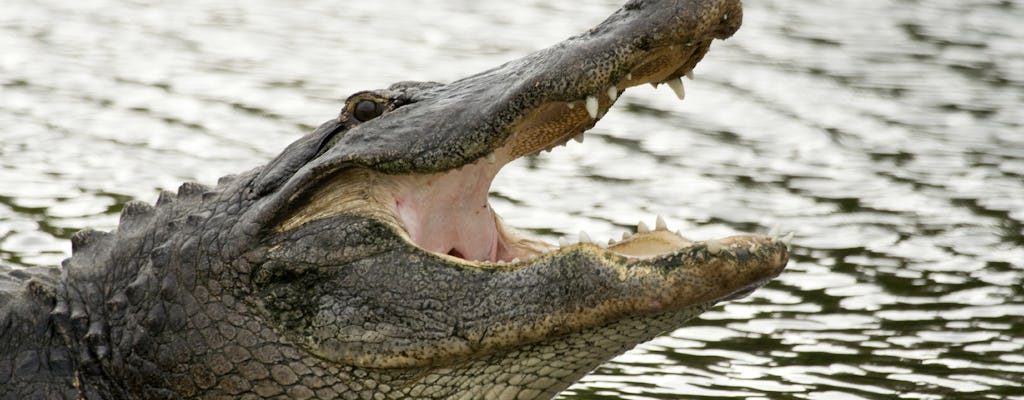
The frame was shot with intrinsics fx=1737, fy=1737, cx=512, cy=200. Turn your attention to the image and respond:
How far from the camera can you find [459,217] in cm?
478

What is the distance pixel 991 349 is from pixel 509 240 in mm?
2308

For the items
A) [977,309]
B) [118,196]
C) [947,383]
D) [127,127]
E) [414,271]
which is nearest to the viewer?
[414,271]

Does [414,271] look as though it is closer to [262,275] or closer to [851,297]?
[262,275]

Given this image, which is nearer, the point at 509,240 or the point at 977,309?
the point at 509,240

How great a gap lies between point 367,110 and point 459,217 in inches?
18.9

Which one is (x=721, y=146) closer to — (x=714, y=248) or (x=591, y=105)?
(x=591, y=105)

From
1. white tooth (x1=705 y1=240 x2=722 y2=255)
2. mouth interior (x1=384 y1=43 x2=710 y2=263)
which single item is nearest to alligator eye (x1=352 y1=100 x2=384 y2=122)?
mouth interior (x1=384 y1=43 x2=710 y2=263)

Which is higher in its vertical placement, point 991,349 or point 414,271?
point 414,271

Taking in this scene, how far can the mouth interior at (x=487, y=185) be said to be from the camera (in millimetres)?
Answer: 4258

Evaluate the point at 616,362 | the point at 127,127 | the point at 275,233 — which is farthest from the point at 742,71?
the point at 275,233

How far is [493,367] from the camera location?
423cm

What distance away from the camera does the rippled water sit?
632 cm

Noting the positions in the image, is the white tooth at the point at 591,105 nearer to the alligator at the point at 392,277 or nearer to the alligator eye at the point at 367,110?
the alligator at the point at 392,277

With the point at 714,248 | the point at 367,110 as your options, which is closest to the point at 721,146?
the point at 367,110
